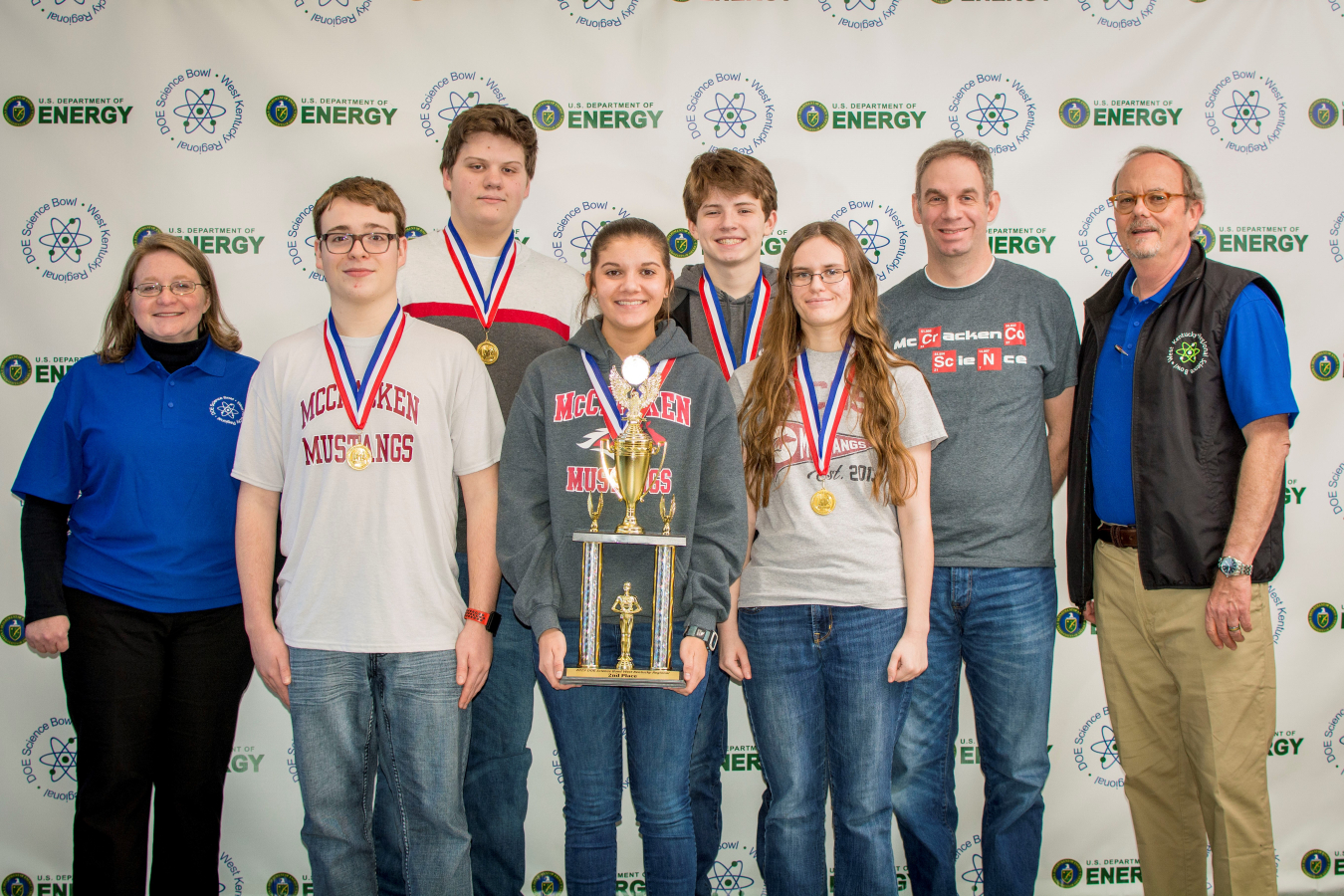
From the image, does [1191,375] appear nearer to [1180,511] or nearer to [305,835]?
[1180,511]

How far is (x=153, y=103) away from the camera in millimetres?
3131

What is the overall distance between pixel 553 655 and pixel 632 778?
0.35m

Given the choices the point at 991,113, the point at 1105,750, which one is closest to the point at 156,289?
the point at 991,113

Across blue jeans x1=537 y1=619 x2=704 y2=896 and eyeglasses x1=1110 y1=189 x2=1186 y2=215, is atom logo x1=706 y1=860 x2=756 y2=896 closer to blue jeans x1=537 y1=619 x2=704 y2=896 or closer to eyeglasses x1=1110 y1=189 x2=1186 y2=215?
blue jeans x1=537 y1=619 x2=704 y2=896

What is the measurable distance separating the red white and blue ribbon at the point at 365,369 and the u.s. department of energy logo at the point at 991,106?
225cm

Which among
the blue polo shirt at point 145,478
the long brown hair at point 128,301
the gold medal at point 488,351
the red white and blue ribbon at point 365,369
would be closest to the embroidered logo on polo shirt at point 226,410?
the blue polo shirt at point 145,478

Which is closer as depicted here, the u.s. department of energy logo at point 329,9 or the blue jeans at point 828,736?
the blue jeans at point 828,736

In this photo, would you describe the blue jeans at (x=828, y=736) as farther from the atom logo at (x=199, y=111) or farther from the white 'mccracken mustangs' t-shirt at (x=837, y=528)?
the atom logo at (x=199, y=111)

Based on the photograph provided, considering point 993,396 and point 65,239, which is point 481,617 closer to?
point 993,396

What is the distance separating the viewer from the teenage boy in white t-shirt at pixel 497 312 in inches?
95.3

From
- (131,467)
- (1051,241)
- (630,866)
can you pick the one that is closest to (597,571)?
(131,467)

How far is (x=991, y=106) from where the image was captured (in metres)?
3.20

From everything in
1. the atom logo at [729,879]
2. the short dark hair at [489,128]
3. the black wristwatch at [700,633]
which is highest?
the short dark hair at [489,128]

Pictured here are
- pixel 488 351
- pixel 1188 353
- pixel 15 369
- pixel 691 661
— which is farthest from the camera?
pixel 15 369
